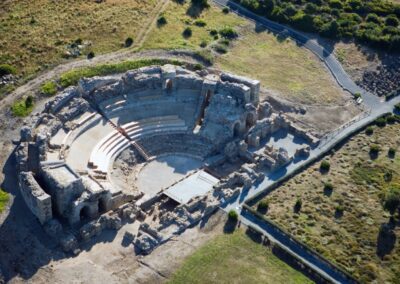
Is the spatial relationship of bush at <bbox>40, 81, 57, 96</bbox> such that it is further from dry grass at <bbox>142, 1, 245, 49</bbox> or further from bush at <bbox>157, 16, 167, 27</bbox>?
bush at <bbox>157, 16, 167, 27</bbox>

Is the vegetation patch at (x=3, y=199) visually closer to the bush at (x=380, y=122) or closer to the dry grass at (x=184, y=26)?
the dry grass at (x=184, y=26)

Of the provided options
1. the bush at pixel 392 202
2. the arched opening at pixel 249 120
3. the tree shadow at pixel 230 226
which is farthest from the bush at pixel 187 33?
the bush at pixel 392 202

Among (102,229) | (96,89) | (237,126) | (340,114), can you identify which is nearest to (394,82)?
(340,114)

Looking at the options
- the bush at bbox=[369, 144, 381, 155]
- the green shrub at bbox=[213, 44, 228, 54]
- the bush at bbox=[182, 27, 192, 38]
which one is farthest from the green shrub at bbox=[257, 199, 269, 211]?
the bush at bbox=[182, 27, 192, 38]

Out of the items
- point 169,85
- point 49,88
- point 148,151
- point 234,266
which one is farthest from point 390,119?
point 49,88

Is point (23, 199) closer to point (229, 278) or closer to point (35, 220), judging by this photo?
point (35, 220)

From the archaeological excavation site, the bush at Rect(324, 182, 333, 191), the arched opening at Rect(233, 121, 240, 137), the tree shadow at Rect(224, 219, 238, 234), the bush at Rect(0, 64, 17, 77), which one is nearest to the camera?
the archaeological excavation site
